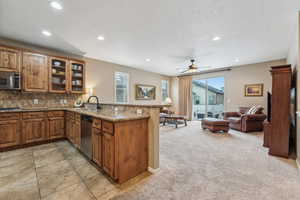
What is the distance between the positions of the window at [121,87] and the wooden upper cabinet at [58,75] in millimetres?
2108

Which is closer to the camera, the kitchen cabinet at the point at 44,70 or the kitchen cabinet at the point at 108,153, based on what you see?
the kitchen cabinet at the point at 108,153

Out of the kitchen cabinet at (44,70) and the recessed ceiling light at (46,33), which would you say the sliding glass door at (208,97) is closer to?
the kitchen cabinet at (44,70)

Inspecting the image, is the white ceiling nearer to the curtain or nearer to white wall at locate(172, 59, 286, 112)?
white wall at locate(172, 59, 286, 112)

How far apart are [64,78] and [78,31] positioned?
5.54 ft

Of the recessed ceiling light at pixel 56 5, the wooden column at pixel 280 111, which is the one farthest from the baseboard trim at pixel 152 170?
the recessed ceiling light at pixel 56 5

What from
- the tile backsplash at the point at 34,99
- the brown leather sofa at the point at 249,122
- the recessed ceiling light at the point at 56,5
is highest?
the recessed ceiling light at the point at 56,5

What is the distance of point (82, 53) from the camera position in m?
4.34

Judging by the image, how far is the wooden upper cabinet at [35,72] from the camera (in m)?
3.26

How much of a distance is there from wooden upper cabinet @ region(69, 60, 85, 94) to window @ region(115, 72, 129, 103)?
163 cm

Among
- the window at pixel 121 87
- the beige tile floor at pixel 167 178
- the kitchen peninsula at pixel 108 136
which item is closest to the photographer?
the beige tile floor at pixel 167 178

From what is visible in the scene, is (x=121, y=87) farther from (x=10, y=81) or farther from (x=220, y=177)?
(x=220, y=177)

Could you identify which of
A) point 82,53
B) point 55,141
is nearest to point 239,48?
point 82,53

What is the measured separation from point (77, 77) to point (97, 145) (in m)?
3.03

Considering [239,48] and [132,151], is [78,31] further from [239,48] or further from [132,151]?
[239,48]
